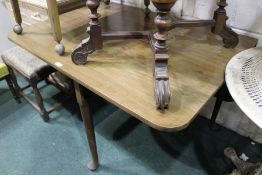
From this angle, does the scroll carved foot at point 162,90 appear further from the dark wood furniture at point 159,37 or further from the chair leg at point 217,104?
the chair leg at point 217,104

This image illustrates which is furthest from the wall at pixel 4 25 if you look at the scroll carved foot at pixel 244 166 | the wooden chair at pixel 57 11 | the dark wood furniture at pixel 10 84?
the scroll carved foot at pixel 244 166

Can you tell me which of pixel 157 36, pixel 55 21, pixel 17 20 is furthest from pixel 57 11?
pixel 157 36

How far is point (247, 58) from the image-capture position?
763 millimetres

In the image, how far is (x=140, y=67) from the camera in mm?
770

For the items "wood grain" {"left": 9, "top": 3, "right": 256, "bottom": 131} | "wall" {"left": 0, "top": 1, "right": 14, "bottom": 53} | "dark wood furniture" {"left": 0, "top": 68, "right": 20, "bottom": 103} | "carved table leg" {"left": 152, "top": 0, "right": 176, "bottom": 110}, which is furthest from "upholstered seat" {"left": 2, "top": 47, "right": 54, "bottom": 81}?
"carved table leg" {"left": 152, "top": 0, "right": 176, "bottom": 110}

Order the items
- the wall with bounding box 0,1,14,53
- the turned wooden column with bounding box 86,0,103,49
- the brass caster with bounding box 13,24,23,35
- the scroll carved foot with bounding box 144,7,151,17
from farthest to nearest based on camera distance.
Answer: the wall with bounding box 0,1,14,53
the scroll carved foot with bounding box 144,7,151,17
the brass caster with bounding box 13,24,23,35
the turned wooden column with bounding box 86,0,103,49

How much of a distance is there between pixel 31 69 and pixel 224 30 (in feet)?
3.11

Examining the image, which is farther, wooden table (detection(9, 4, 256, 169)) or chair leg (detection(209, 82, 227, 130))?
chair leg (detection(209, 82, 227, 130))

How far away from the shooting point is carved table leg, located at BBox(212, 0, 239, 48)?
0.83m

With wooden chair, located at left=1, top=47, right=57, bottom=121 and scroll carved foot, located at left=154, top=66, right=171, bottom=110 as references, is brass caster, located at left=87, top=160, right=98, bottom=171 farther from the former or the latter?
scroll carved foot, located at left=154, top=66, right=171, bottom=110

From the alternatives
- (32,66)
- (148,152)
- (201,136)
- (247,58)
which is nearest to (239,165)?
(201,136)

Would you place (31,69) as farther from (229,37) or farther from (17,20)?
(229,37)

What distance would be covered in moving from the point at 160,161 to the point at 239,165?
36 centimetres

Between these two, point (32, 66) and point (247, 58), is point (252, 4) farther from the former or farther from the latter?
point (32, 66)
